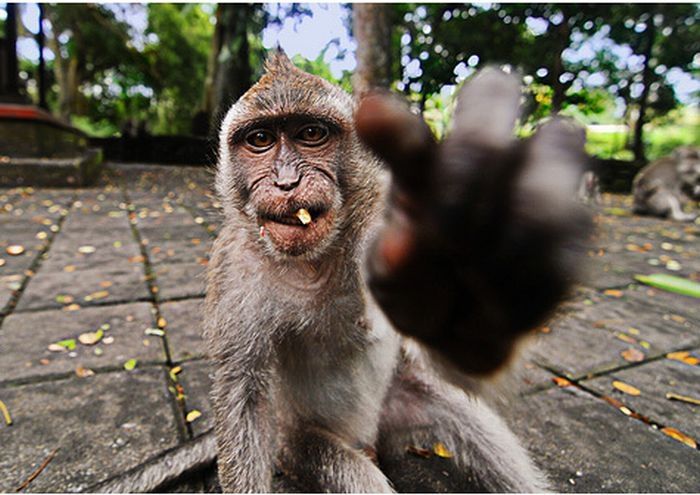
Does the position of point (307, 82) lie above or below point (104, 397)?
above

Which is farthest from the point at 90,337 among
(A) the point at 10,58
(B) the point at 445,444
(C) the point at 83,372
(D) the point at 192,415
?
(A) the point at 10,58

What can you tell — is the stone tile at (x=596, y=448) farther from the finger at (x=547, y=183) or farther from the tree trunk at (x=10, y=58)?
the tree trunk at (x=10, y=58)

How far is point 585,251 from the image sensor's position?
84cm

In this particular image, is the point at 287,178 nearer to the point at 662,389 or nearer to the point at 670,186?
the point at 662,389

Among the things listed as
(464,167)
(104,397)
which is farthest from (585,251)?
(104,397)

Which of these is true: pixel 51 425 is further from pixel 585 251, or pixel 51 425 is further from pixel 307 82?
pixel 585 251

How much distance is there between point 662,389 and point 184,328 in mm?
2793

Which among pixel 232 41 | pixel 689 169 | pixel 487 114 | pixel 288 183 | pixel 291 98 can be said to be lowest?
pixel 288 183

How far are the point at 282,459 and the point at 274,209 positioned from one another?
3.29 ft

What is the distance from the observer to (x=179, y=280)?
4164 mm

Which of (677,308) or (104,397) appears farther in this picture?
(677,308)

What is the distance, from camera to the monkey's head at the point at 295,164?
5.30 feet

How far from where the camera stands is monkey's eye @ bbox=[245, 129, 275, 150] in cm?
Result: 179

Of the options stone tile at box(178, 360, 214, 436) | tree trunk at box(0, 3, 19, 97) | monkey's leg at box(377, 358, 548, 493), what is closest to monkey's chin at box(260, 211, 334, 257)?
monkey's leg at box(377, 358, 548, 493)
